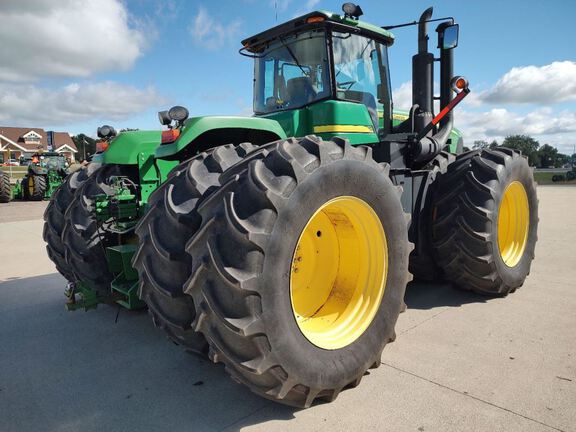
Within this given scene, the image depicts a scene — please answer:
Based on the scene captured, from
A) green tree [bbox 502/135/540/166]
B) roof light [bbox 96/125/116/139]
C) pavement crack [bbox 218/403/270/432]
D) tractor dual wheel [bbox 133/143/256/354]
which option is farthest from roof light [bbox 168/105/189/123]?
green tree [bbox 502/135/540/166]

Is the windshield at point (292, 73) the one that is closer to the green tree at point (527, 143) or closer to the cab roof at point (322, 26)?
the cab roof at point (322, 26)

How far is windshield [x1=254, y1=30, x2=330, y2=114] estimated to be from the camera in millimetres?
3766

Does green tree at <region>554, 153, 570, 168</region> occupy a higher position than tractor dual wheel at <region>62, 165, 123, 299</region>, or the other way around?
green tree at <region>554, 153, 570, 168</region>

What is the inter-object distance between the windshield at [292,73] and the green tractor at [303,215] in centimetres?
2

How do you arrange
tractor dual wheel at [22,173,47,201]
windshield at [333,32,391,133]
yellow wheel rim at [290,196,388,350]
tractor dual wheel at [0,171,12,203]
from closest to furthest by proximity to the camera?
yellow wheel rim at [290,196,388,350] → windshield at [333,32,391,133] → tractor dual wheel at [0,171,12,203] → tractor dual wheel at [22,173,47,201]

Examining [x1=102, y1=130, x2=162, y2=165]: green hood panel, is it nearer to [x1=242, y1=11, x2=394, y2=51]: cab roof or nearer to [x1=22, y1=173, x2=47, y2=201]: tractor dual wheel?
[x1=242, y1=11, x2=394, y2=51]: cab roof

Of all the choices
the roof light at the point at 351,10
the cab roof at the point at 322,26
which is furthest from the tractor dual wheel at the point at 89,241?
the roof light at the point at 351,10

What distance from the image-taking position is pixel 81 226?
137 inches

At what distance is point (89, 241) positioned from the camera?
345 centimetres

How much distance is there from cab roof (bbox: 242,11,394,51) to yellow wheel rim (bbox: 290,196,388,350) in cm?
173

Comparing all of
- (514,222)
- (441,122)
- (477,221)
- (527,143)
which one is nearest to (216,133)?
(477,221)

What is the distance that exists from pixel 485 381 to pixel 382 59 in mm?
3098

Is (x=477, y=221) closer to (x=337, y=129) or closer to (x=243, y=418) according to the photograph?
(x=337, y=129)

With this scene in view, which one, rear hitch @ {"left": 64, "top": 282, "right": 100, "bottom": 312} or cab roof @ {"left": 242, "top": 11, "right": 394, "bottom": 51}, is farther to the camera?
cab roof @ {"left": 242, "top": 11, "right": 394, "bottom": 51}
